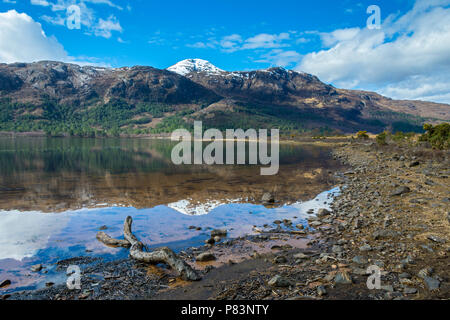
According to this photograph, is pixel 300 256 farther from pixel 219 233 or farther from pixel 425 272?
pixel 219 233

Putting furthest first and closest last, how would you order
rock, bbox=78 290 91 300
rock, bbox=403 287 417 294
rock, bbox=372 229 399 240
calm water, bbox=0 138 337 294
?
calm water, bbox=0 138 337 294 < rock, bbox=372 229 399 240 < rock, bbox=78 290 91 300 < rock, bbox=403 287 417 294

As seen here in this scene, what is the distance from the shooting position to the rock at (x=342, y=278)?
23.6 ft

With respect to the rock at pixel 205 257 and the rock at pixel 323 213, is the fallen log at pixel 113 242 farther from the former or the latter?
the rock at pixel 323 213

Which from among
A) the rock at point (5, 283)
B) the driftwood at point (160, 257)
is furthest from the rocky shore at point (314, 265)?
the rock at point (5, 283)

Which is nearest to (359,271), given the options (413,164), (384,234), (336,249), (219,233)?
(336,249)

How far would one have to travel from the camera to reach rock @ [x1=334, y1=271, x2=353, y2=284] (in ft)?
23.6

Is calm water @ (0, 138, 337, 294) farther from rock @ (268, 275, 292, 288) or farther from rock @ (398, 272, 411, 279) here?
rock @ (398, 272, 411, 279)

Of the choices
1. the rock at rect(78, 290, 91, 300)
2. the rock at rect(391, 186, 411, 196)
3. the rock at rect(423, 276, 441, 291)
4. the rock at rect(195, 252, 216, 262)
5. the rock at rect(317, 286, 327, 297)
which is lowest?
the rock at rect(78, 290, 91, 300)

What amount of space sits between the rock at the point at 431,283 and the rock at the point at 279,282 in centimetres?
337

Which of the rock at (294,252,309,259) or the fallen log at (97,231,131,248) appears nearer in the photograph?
the rock at (294,252,309,259)

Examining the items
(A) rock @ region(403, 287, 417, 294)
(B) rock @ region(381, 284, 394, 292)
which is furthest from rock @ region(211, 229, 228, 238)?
(A) rock @ region(403, 287, 417, 294)

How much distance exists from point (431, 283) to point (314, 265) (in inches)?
121

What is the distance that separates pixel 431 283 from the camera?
6629mm
